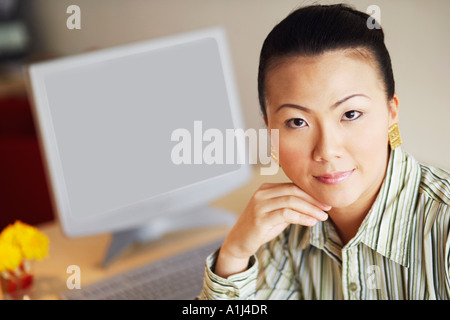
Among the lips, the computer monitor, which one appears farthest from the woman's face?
the computer monitor

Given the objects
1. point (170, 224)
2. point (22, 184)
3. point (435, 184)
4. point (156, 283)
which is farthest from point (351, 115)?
point (22, 184)

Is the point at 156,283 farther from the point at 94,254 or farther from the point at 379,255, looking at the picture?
the point at 379,255

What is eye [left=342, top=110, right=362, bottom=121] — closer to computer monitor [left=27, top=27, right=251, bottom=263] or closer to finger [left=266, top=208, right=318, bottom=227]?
finger [left=266, top=208, right=318, bottom=227]

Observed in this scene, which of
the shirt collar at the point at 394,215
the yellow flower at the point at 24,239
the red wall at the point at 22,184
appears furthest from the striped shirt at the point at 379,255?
the red wall at the point at 22,184

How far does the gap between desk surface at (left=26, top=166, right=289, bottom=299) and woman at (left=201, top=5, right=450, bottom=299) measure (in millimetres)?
315

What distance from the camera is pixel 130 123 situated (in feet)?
3.92

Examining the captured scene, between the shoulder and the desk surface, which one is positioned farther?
the desk surface

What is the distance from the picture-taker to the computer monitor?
113cm

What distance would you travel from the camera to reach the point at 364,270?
0.80 meters

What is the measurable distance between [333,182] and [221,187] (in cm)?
64

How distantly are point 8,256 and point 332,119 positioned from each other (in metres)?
0.72

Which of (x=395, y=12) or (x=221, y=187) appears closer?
(x=395, y=12)
